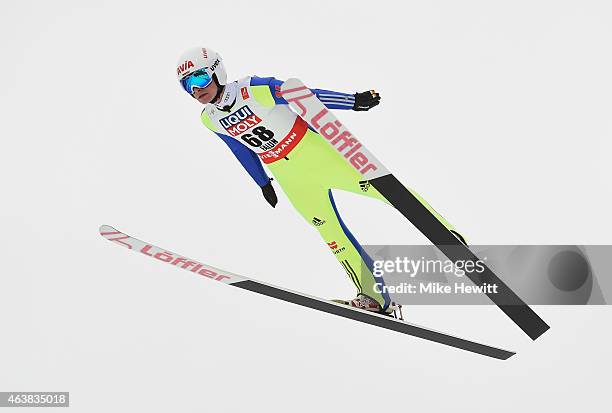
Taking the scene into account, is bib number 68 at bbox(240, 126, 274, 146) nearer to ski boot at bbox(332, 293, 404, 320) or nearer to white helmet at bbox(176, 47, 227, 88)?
white helmet at bbox(176, 47, 227, 88)

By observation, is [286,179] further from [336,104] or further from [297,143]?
[336,104]

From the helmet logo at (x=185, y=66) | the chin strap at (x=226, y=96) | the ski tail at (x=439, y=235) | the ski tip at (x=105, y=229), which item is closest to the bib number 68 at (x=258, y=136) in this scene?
the chin strap at (x=226, y=96)

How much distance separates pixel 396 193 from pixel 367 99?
457mm

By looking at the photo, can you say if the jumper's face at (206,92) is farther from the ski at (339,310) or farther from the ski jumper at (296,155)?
the ski at (339,310)

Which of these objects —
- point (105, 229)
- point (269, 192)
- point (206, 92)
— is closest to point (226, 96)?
point (206, 92)

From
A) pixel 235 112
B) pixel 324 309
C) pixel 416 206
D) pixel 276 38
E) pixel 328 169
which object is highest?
pixel 276 38

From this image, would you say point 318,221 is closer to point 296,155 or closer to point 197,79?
point 296,155

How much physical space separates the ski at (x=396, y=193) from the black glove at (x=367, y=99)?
0.60ft

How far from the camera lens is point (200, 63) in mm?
3172

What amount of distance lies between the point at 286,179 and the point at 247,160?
26cm

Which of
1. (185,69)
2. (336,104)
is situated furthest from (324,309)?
(185,69)

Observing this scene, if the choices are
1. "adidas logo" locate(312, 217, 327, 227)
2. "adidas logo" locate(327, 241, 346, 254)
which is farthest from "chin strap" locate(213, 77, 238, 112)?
"adidas logo" locate(327, 241, 346, 254)

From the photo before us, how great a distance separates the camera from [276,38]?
5613 mm

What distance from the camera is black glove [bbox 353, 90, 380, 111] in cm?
314
